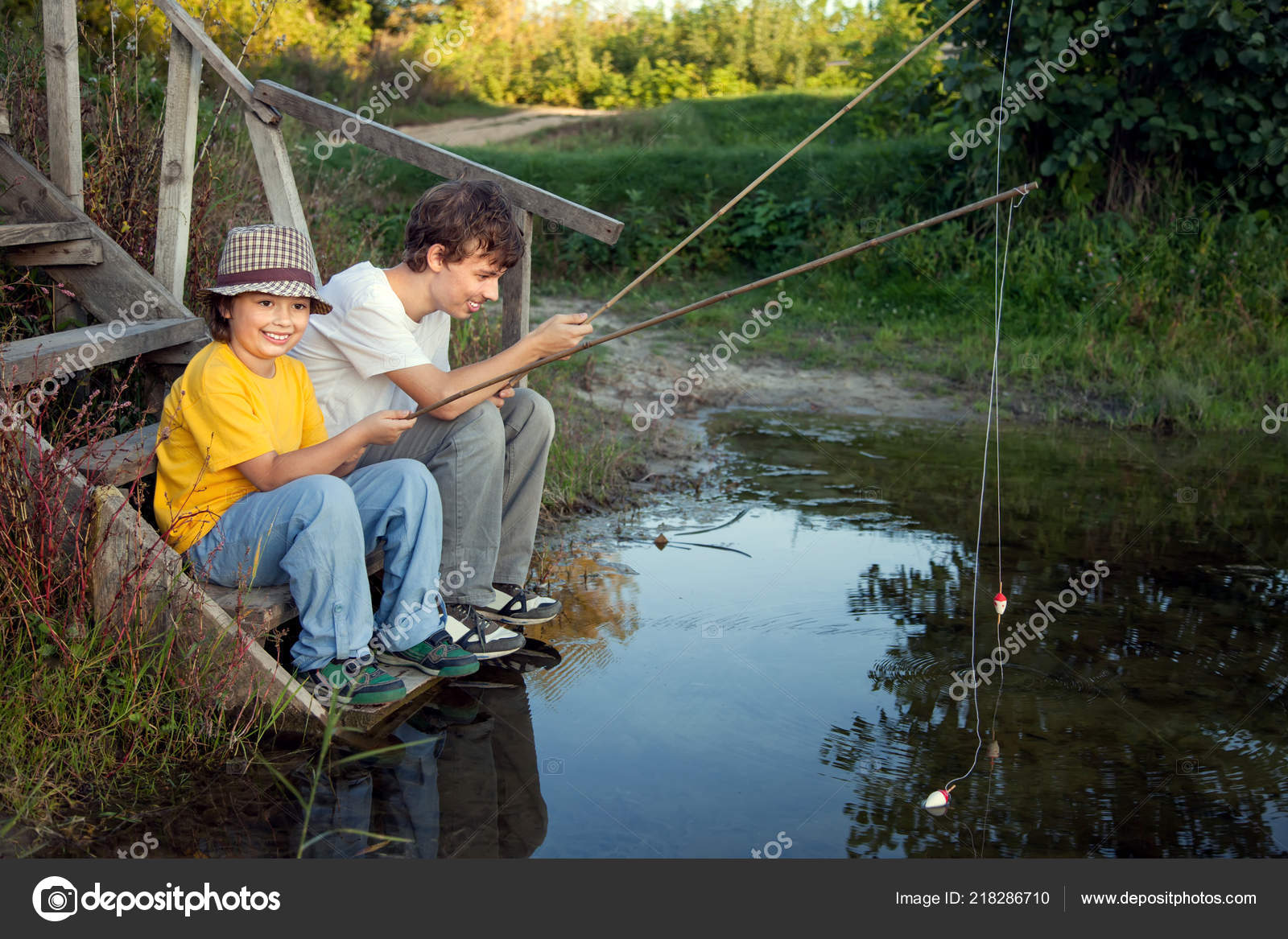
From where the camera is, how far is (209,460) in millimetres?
3096

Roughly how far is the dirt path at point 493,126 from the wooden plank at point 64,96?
32.5ft

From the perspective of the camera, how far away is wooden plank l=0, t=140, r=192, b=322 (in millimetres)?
4344

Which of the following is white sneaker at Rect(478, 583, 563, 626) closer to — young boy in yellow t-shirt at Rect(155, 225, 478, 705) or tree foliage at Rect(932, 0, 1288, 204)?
young boy in yellow t-shirt at Rect(155, 225, 478, 705)

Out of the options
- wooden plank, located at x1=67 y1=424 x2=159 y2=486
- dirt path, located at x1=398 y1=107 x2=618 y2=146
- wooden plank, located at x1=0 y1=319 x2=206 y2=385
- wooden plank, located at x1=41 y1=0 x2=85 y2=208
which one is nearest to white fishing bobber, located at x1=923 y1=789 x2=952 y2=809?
wooden plank, located at x1=67 y1=424 x2=159 y2=486

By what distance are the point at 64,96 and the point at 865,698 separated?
3.58 meters

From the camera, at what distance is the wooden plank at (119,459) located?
3.25 metres

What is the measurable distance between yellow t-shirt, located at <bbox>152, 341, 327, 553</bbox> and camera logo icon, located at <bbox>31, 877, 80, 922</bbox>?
0.92 metres

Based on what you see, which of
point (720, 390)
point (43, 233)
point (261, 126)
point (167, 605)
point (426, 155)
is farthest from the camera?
point (720, 390)

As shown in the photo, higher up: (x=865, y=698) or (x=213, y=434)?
(x=213, y=434)

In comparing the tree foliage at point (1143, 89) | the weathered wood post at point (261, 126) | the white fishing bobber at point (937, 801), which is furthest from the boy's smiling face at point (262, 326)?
the tree foliage at point (1143, 89)

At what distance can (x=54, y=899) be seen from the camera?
8.02 feet

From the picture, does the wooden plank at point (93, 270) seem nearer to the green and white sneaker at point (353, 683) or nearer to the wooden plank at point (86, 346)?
the wooden plank at point (86, 346)

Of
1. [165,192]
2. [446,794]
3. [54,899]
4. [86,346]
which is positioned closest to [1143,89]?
[165,192]

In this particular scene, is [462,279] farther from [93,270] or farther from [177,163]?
[93,270]
